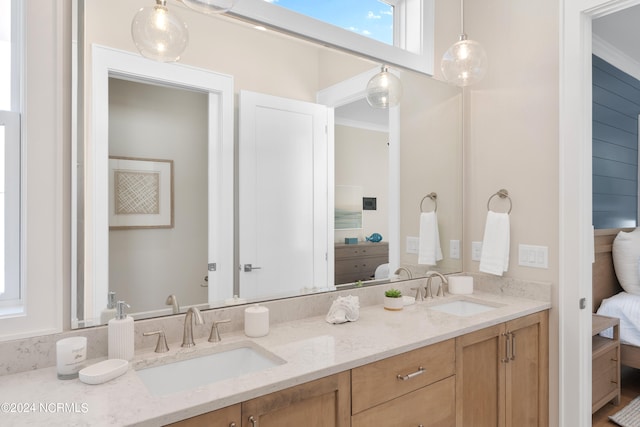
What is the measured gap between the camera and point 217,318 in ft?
5.09

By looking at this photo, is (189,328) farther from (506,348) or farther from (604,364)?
(604,364)

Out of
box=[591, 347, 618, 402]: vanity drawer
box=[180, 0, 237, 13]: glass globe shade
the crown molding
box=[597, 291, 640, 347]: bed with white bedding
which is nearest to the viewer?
box=[180, 0, 237, 13]: glass globe shade

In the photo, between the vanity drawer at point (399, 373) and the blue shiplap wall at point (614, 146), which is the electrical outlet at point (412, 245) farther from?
the blue shiplap wall at point (614, 146)

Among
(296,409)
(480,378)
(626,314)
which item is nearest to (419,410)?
(480,378)

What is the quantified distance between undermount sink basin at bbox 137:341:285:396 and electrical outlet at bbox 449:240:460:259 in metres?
1.53

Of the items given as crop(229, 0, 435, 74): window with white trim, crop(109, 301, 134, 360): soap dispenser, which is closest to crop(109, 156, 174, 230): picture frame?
crop(109, 301, 134, 360): soap dispenser

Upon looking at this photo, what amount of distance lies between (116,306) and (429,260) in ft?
5.72

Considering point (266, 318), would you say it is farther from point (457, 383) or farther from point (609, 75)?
point (609, 75)

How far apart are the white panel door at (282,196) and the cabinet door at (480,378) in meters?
0.71

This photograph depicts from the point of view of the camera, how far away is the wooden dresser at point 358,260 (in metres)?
2.03

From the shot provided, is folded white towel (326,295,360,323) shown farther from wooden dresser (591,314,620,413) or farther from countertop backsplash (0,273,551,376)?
wooden dresser (591,314,620,413)

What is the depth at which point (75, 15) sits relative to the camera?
130cm

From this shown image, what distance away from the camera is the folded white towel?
1.70 metres

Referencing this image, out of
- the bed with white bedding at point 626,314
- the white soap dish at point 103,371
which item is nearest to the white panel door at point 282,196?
the white soap dish at point 103,371
